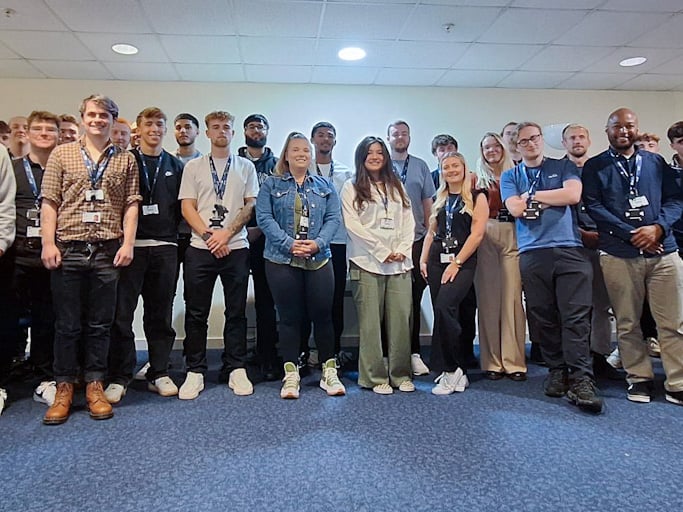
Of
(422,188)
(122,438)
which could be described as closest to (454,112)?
(422,188)

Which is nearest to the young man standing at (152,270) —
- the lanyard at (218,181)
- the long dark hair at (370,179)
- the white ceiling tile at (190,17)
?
the lanyard at (218,181)

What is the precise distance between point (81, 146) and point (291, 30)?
2.00 metres

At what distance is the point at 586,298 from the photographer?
2828 millimetres

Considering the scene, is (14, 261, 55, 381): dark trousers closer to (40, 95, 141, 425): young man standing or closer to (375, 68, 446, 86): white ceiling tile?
(40, 95, 141, 425): young man standing

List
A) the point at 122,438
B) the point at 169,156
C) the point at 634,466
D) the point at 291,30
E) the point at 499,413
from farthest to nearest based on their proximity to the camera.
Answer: the point at 291,30
the point at 169,156
the point at 499,413
the point at 122,438
the point at 634,466

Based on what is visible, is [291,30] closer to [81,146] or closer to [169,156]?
[169,156]

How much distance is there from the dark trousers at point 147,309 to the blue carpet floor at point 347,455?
20 centimetres

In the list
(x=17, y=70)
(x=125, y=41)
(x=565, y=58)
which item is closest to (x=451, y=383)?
(x=565, y=58)

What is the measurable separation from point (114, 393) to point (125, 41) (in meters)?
2.89

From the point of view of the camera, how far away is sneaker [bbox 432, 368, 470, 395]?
2.96 m

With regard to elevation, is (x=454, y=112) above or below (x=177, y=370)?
above

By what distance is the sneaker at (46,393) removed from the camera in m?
2.76

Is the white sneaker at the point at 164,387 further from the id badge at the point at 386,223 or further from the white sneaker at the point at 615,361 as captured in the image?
the white sneaker at the point at 615,361

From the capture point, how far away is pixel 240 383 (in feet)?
9.84
